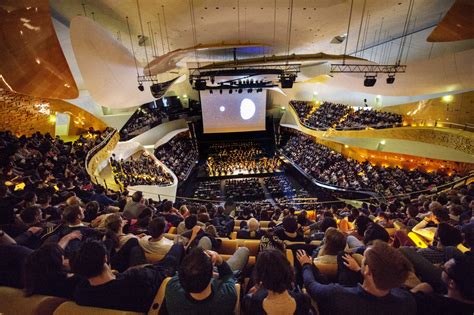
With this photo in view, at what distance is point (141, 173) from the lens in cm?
1305

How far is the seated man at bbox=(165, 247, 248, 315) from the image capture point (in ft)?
4.49

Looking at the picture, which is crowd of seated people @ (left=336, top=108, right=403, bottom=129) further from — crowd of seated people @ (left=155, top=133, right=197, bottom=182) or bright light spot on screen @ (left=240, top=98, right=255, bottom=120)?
crowd of seated people @ (left=155, top=133, right=197, bottom=182)

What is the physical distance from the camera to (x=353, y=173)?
521 inches

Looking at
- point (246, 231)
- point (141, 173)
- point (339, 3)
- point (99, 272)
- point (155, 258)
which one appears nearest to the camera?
point (99, 272)

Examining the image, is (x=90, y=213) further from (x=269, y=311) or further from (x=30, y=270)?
(x=269, y=311)

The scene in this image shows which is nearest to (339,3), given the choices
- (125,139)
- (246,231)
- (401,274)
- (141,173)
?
(246,231)

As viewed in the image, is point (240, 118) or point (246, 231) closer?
point (246, 231)

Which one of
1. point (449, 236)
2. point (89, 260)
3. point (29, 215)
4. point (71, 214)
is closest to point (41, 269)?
point (89, 260)

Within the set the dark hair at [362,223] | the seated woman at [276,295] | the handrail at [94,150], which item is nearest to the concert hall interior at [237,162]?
the seated woman at [276,295]

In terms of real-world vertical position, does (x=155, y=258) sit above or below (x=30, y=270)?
below

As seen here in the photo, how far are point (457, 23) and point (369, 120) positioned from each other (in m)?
8.01

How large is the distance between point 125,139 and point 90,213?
13.6 metres

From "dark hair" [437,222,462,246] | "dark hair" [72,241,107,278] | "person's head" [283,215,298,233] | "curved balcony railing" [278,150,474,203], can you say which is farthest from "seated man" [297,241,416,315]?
"curved balcony railing" [278,150,474,203]

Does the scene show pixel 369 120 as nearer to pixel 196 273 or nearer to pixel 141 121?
pixel 196 273
